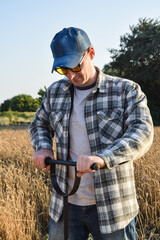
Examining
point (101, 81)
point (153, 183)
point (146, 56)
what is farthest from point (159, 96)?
point (101, 81)

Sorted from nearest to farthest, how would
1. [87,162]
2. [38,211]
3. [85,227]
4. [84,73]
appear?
[87,162], [84,73], [85,227], [38,211]

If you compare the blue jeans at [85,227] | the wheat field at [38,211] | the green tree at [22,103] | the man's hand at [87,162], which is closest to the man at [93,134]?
the blue jeans at [85,227]

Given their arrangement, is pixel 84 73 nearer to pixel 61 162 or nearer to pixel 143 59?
pixel 61 162

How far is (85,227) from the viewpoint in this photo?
1881 mm

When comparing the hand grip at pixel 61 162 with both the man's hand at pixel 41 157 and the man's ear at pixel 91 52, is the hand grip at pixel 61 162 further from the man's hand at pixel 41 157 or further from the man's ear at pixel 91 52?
the man's ear at pixel 91 52

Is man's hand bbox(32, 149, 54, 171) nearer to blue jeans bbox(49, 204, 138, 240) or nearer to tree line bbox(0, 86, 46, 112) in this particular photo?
blue jeans bbox(49, 204, 138, 240)

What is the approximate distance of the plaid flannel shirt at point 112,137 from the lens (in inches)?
60.9

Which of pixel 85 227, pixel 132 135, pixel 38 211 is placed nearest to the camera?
pixel 132 135

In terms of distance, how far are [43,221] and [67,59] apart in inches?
98.4

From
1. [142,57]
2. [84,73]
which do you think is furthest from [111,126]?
[142,57]

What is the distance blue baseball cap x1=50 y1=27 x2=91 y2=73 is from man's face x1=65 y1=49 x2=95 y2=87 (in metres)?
0.07

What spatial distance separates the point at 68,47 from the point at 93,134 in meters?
0.56

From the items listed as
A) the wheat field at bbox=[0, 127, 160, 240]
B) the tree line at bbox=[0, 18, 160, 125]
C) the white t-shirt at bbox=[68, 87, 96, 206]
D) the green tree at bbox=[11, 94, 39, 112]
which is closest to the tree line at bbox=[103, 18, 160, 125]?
the tree line at bbox=[0, 18, 160, 125]

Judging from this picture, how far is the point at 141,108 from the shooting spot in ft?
5.24
